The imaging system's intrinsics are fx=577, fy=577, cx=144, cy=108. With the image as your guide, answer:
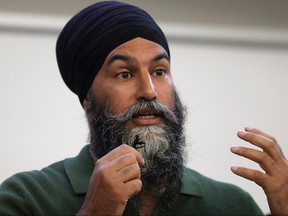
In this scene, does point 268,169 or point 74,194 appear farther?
point 74,194

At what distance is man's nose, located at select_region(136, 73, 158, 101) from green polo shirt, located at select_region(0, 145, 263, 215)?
10.9 inches

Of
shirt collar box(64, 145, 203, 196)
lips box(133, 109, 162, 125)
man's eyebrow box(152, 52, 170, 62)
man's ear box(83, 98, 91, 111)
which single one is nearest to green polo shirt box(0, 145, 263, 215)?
shirt collar box(64, 145, 203, 196)

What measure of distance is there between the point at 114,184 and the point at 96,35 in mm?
523

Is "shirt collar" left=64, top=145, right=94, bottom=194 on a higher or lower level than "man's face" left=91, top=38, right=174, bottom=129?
lower

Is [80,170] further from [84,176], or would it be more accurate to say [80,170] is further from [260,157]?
[260,157]

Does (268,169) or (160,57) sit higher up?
(160,57)

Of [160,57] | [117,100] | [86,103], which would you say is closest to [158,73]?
[160,57]

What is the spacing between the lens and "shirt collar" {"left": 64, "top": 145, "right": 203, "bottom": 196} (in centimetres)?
156

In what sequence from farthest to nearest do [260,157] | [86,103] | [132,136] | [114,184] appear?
[86,103] → [132,136] → [260,157] → [114,184]

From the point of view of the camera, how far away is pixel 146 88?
152cm

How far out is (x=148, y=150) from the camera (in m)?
1.52

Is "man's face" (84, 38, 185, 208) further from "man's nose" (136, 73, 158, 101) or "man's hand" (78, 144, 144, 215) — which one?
"man's hand" (78, 144, 144, 215)

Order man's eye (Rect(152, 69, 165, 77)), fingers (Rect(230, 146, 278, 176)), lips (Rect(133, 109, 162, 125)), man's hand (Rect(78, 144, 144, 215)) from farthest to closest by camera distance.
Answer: man's eye (Rect(152, 69, 165, 77)) < lips (Rect(133, 109, 162, 125)) < fingers (Rect(230, 146, 278, 176)) < man's hand (Rect(78, 144, 144, 215))

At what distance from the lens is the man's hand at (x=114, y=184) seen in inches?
50.4
